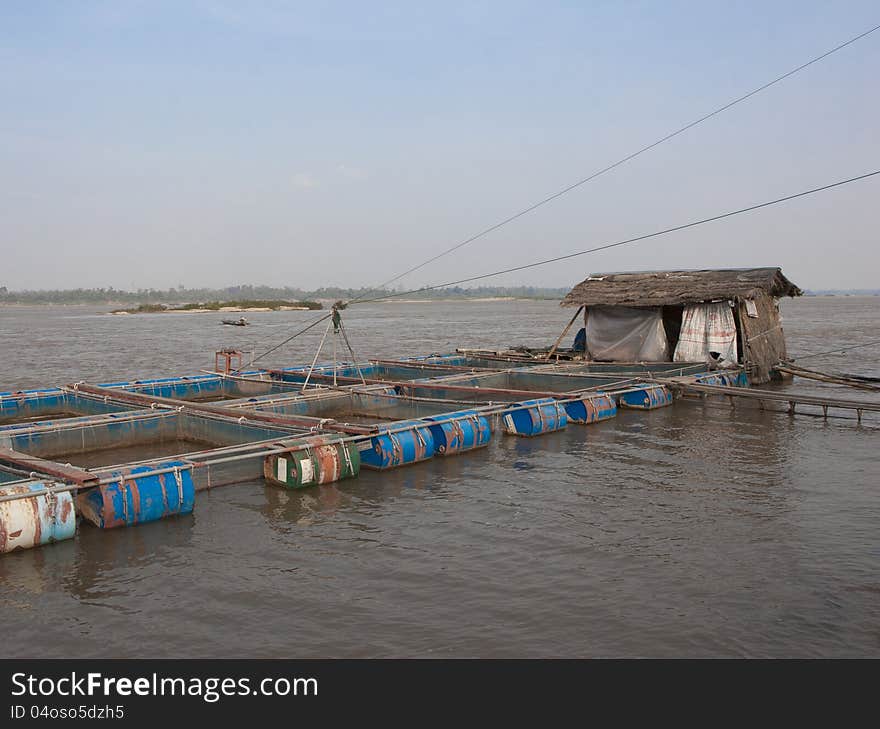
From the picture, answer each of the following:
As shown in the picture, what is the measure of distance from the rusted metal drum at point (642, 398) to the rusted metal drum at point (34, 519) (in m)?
11.7

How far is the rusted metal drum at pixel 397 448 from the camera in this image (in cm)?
1112

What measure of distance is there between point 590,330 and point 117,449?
1506 cm

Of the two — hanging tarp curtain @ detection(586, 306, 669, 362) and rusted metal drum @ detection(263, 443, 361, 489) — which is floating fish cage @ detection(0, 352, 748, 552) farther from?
hanging tarp curtain @ detection(586, 306, 669, 362)

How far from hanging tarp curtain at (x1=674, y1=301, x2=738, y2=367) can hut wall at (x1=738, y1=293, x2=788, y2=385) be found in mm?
338

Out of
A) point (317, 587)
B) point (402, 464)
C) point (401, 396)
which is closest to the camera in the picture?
point (317, 587)

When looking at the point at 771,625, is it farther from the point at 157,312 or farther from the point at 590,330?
the point at 157,312

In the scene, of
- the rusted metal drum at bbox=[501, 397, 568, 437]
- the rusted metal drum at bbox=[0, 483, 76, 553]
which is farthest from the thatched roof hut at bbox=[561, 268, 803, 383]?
the rusted metal drum at bbox=[0, 483, 76, 553]

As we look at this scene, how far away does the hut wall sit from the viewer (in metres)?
20.7

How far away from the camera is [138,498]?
8.46 m

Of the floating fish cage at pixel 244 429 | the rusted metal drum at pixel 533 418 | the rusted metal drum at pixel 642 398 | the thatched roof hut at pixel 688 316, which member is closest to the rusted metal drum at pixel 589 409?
the floating fish cage at pixel 244 429

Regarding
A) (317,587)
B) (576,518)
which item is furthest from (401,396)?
(317,587)

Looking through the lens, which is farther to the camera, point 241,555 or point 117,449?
point 117,449
